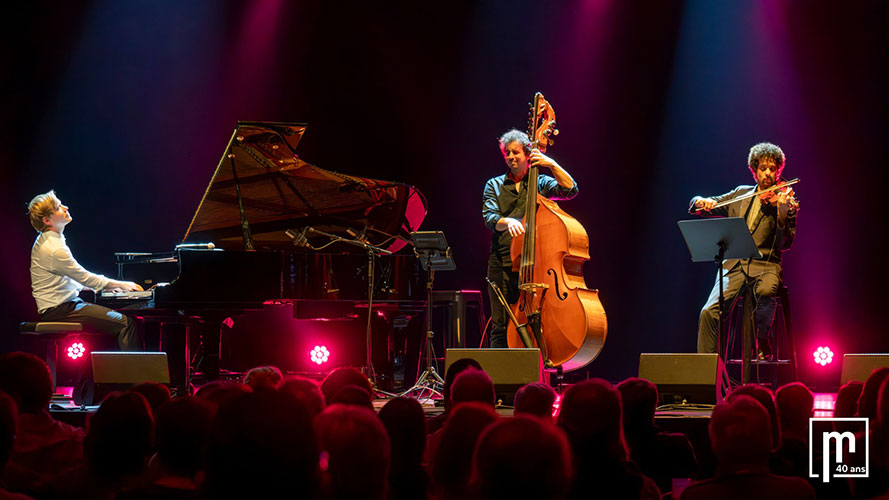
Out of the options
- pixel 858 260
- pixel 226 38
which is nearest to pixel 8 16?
pixel 226 38

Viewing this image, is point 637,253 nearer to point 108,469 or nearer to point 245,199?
point 245,199

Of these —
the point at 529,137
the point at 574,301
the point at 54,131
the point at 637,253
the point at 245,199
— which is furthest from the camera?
the point at 54,131

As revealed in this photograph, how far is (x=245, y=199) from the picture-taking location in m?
7.19

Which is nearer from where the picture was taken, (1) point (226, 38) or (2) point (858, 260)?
(2) point (858, 260)

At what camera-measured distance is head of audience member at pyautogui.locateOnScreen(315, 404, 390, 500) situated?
1824 mm

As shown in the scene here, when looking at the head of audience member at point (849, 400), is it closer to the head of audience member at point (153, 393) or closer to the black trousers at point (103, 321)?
the head of audience member at point (153, 393)

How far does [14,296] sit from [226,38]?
12.3ft

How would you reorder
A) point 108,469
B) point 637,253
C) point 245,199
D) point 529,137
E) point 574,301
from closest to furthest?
point 108,469 → point 574,301 → point 529,137 → point 245,199 → point 637,253

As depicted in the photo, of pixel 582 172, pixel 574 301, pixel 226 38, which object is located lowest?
pixel 574 301

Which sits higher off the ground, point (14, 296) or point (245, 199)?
point (245, 199)

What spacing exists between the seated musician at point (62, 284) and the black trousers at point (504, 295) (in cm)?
313

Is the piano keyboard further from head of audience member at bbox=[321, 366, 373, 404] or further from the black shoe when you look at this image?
the black shoe

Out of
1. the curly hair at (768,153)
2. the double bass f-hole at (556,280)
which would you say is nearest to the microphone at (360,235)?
the double bass f-hole at (556,280)

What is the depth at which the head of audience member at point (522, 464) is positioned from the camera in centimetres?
166
